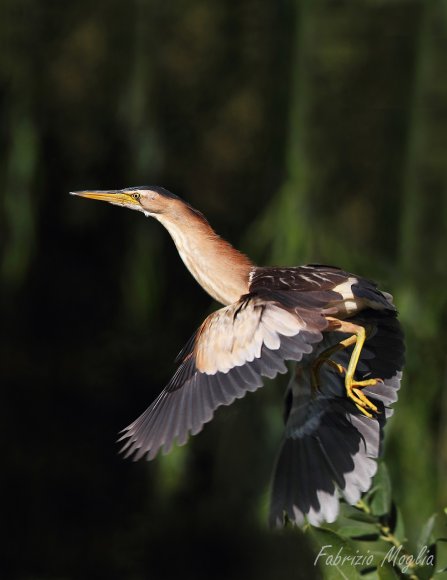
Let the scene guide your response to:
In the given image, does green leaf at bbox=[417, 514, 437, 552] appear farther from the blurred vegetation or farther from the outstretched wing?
the blurred vegetation

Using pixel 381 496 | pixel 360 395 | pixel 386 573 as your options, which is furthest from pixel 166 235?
pixel 386 573

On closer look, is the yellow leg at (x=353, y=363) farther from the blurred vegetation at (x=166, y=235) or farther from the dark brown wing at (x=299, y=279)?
the blurred vegetation at (x=166, y=235)

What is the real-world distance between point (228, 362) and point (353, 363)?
0.22m

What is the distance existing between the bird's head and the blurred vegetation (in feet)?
2.64

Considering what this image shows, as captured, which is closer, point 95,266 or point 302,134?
point 302,134

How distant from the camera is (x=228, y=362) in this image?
5.33ft

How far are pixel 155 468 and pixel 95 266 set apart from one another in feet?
2.27

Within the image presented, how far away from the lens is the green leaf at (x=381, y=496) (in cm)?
167

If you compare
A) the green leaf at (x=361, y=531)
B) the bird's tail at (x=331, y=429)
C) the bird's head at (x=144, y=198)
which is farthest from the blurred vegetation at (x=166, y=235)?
the green leaf at (x=361, y=531)

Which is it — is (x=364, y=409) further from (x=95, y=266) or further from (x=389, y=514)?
(x=95, y=266)

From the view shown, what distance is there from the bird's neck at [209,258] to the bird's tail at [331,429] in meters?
0.19

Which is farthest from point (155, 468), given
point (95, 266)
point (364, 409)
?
point (364, 409)

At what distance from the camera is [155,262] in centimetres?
341

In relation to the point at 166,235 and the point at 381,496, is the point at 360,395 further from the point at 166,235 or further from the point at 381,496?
the point at 166,235
